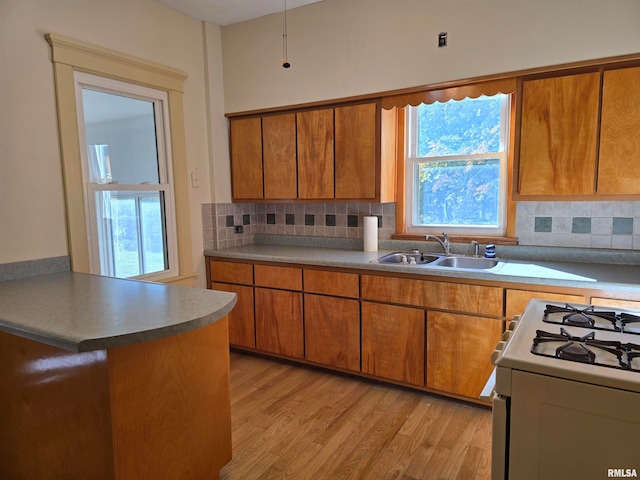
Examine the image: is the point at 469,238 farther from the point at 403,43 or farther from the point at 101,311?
the point at 101,311

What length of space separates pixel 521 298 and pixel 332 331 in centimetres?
127

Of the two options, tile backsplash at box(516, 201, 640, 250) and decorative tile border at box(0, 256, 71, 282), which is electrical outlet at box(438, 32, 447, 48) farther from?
decorative tile border at box(0, 256, 71, 282)

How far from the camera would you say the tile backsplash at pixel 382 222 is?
2.54m

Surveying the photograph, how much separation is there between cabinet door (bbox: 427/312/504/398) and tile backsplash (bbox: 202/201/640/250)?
78cm

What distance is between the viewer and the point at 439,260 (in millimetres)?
2900

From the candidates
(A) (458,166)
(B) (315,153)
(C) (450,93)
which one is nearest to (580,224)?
(A) (458,166)

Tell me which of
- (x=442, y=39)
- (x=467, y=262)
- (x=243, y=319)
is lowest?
(x=243, y=319)

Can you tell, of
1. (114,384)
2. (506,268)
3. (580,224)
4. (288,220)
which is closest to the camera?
(114,384)

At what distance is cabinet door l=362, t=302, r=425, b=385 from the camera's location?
2.63 meters

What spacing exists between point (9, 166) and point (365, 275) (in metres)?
2.16

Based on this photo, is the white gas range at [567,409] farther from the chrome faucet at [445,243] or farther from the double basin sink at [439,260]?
the chrome faucet at [445,243]

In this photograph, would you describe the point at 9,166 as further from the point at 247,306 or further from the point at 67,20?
the point at 247,306

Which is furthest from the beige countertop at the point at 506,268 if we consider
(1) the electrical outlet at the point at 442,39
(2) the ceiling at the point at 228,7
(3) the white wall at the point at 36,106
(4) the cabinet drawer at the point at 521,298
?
(2) the ceiling at the point at 228,7

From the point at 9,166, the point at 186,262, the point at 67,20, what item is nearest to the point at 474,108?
the point at 186,262
